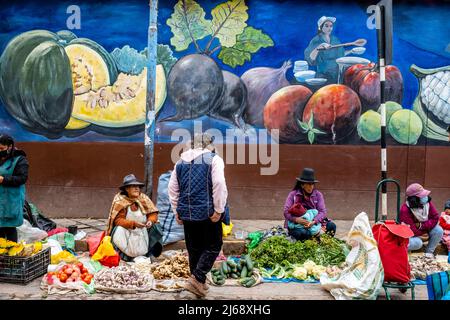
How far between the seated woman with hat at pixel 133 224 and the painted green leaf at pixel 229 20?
3.44 metres

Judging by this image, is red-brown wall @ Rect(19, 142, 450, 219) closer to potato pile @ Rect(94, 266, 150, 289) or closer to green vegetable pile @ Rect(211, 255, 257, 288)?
green vegetable pile @ Rect(211, 255, 257, 288)

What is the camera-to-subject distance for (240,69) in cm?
888

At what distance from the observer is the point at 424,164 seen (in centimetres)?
891

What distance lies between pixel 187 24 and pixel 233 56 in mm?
1001

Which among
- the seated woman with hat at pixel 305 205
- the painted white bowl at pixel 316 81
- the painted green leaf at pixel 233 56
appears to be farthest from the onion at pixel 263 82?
the seated woman with hat at pixel 305 205

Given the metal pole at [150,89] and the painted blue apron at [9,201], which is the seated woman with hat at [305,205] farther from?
the painted blue apron at [9,201]

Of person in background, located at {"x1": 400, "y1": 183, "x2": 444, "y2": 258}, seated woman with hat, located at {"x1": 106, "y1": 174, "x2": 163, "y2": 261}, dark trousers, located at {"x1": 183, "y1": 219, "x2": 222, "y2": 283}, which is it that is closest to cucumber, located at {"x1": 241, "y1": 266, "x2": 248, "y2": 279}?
dark trousers, located at {"x1": 183, "y1": 219, "x2": 222, "y2": 283}

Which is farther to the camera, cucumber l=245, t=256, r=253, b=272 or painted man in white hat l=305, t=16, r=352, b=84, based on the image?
painted man in white hat l=305, t=16, r=352, b=84

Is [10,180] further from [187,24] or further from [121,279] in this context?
[187,24]

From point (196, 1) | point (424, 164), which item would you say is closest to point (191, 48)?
point (196, 1)

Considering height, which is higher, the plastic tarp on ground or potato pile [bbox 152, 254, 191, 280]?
the plastic tarp on ground

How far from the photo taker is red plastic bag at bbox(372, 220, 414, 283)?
5.30 metres

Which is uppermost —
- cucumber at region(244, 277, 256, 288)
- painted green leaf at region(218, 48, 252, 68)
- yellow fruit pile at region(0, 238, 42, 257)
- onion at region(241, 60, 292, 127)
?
painted green leaf at region(218, 48, 252, 68)

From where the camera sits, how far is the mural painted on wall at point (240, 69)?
882cm
